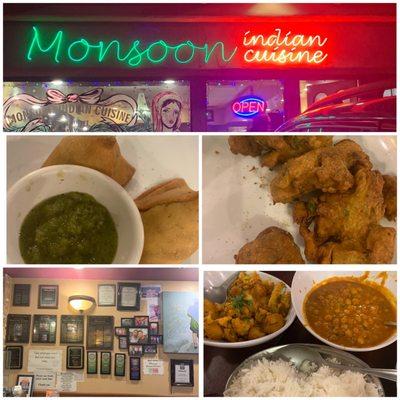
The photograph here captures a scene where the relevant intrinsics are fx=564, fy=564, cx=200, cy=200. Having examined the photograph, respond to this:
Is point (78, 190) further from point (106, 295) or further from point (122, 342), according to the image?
point (122, 342)

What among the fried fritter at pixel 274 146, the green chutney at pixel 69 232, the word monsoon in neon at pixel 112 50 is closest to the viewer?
the green chutney at pixel 69 232

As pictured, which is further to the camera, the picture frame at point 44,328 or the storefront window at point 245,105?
the storefront window at point 245,105

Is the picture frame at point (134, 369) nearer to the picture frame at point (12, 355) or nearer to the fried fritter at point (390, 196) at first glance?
the picture frame at point (12, 355)

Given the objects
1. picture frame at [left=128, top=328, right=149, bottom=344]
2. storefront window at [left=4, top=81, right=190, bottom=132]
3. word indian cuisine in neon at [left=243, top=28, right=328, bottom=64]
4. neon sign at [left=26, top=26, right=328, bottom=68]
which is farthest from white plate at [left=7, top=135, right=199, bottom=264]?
word indian cuisine in neon at [left=243, top=28, right=328, bottom=64]

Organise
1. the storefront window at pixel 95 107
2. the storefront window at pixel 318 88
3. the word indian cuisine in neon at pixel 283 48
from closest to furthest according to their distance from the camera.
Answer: the storefront window at pixel 95 107
the storefront window at pixel 318 88
the word indian cuisine in neon at pixel 283 48

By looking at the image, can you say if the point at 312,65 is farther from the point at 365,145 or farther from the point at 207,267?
the point at 207,267

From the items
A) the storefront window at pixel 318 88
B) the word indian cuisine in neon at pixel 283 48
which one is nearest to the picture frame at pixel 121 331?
the storefront window at pixel 318 88
